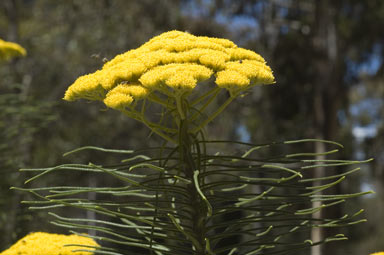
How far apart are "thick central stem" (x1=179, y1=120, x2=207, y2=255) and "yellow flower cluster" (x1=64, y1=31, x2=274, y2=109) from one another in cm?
19

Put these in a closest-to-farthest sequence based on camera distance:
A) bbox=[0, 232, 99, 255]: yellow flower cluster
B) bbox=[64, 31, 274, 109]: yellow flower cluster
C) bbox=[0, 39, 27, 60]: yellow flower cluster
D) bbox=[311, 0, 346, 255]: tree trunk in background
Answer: bbox=[64, 31, 274, 109]: yellow flower cluster, bbox=[0, 232, 99, 255]: yellow flower cluster, bbox=[0, 39, 27, 60]: yellow flower cluster, bbox=[311, 0, 346, 255]: tree trunk in background

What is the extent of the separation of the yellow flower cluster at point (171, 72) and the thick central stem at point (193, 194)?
187mm

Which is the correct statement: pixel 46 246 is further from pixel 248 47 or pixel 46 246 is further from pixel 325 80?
pixel 248 47

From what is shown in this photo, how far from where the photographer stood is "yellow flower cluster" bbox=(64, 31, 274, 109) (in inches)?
70.2

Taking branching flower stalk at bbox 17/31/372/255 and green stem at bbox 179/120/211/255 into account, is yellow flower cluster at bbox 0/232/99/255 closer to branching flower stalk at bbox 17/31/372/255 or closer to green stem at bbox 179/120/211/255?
branching flower stalk at bbox 17/31/372/255

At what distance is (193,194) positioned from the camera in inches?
78.0

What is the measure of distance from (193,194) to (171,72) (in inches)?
19.4

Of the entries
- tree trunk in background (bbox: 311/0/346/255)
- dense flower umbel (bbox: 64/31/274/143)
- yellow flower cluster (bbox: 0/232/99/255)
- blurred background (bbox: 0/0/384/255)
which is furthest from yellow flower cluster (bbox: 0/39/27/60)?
tree trunk in background (bbox: 311/0/346/255)

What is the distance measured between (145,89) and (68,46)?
48.5 feet

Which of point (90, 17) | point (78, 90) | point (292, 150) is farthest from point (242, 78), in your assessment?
point (90, 17)

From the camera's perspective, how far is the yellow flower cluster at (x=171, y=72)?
1.78 m

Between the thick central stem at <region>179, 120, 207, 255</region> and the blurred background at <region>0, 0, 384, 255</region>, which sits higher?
the blurred background at <region>0, 0, 384, 255</region>

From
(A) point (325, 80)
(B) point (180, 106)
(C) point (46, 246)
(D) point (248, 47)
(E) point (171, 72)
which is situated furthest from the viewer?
(D) point (248, 47)

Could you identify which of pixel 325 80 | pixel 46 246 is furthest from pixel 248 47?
pixel 46 246
